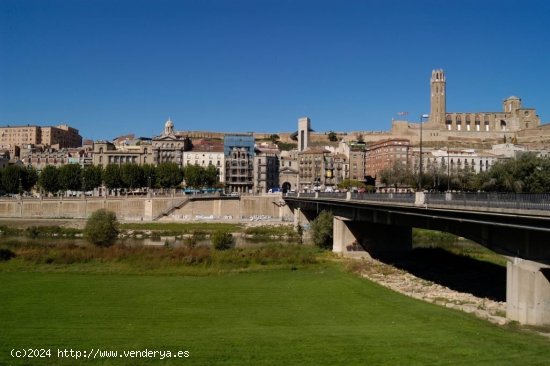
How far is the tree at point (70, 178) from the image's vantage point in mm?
107625

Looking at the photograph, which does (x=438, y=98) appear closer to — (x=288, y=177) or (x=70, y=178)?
(x=288, y=177)

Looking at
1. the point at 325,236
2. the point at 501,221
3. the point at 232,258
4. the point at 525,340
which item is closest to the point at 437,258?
the point at 325,236

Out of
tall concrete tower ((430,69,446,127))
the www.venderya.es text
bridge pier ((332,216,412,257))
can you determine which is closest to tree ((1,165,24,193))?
bridge pier ((332,216,412,257))

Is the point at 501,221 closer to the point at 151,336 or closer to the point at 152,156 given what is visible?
the point at 151,336

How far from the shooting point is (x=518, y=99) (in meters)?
194

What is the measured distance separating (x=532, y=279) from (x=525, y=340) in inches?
146

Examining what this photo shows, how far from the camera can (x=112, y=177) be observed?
108 m

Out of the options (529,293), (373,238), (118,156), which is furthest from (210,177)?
(529,293)

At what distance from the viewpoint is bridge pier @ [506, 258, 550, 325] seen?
2072cm

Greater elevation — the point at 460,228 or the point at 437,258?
the point at 460,228

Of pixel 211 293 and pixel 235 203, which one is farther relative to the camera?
pixel 235 203

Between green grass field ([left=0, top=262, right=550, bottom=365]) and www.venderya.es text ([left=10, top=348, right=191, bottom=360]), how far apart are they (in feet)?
0.62

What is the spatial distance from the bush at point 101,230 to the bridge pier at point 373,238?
22239 mm

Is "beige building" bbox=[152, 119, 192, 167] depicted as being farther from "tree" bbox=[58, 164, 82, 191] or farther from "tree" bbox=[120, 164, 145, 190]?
"tree" bbox=[58, 164, 82, 191]
